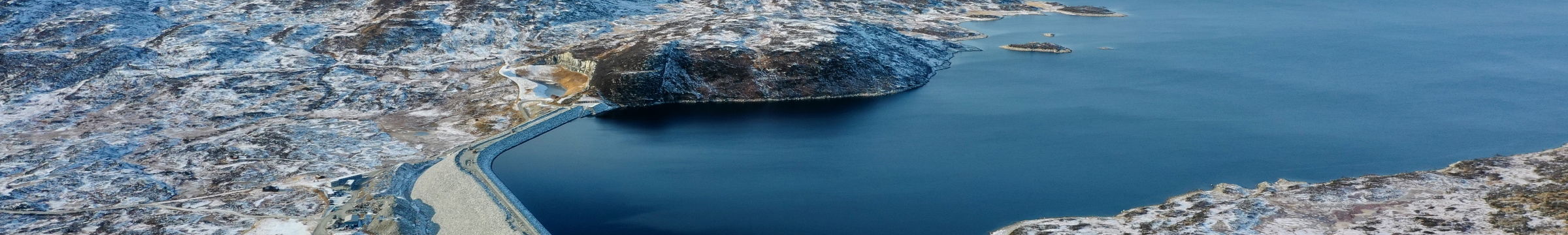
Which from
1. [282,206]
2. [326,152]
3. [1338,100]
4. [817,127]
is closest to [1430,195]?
[1338,100]

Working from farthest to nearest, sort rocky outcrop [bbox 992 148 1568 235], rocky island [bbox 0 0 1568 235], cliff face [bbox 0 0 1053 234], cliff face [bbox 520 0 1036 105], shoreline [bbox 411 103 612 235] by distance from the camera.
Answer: cliff face [bbox 520 0 1036 105], cliff face [bbox 0 0 1053 234], rocky island [bbox 0 0 1568 235], shoreline [bbox 411 103 612 235], rocky outcrop [bbox 992 148 1568 235]

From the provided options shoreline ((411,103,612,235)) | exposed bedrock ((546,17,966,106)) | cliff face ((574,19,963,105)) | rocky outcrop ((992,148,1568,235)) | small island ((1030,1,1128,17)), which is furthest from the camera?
small island ((1030,1,1128,17))

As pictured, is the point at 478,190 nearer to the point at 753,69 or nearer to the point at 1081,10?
the point at 753,69

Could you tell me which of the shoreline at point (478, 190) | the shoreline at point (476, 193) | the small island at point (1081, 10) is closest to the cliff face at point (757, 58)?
the shoreline at point (478, 190)

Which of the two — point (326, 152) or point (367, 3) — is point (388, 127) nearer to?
point (326, 152)

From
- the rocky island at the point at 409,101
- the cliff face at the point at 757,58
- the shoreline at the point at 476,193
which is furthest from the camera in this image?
the cliff face at the point at 757,58

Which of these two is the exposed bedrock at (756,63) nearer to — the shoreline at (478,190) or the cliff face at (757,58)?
the cliff face at (757,58)

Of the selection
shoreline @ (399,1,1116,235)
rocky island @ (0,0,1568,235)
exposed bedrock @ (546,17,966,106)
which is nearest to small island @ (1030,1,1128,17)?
rocky island @ (0,0,1568,235)

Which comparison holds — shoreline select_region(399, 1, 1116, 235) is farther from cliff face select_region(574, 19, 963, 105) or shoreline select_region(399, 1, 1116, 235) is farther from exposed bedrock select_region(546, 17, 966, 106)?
exposed bedrock select_region(546, 17, 966, 106)
